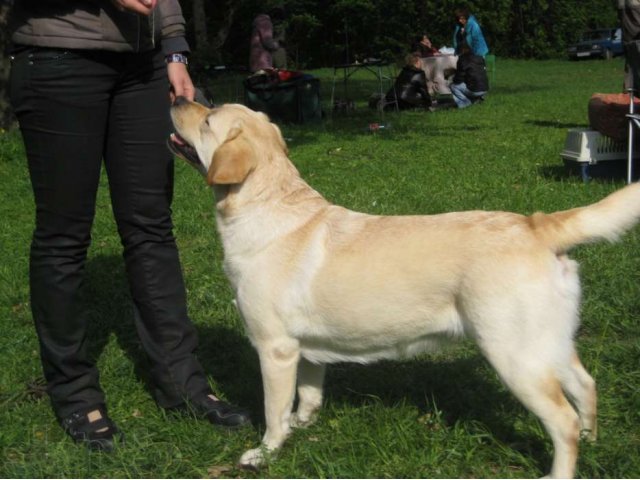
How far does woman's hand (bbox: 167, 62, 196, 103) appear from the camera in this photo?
12.4 feet

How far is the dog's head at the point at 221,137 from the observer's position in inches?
131

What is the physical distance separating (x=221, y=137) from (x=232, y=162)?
0.25 meters

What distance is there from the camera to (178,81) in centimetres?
379

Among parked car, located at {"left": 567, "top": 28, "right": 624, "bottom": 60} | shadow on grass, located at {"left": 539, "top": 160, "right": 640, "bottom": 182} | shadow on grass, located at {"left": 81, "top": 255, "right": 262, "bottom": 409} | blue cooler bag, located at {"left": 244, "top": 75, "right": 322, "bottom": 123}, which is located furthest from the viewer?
parked car, located at {"left": 567, "top": 28, "right": 624, "bottom": 60}

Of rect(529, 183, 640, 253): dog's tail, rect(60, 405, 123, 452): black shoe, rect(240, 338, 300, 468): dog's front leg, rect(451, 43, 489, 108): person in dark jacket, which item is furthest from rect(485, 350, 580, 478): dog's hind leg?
rect(451, 43, 489, 108): person in dark jacket

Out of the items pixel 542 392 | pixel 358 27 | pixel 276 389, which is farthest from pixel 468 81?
pixel 358 27

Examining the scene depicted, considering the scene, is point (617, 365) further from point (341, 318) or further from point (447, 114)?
point (447, 114)

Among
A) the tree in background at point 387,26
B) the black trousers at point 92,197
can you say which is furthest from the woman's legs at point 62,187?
the tree in background at point 387,26

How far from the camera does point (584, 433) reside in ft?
10.7

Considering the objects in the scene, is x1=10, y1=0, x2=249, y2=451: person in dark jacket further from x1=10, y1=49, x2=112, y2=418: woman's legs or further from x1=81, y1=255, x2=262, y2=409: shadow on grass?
x1=81, y1=255, x2=262, y2=409: shadow on grass

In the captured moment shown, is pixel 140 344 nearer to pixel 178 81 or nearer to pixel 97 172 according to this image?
pixel 97 172

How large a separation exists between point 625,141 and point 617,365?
4667 millimetres

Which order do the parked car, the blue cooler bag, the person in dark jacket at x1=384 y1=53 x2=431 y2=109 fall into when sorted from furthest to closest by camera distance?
the parked car
the person in dark jacket at x1=384 y1=53 x2=431 y2=109
the blue cooler bag

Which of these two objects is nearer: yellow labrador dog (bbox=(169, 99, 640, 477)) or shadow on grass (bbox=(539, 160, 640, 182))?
yellow labrador dog (bbox=(169, 99, 640, 477))
